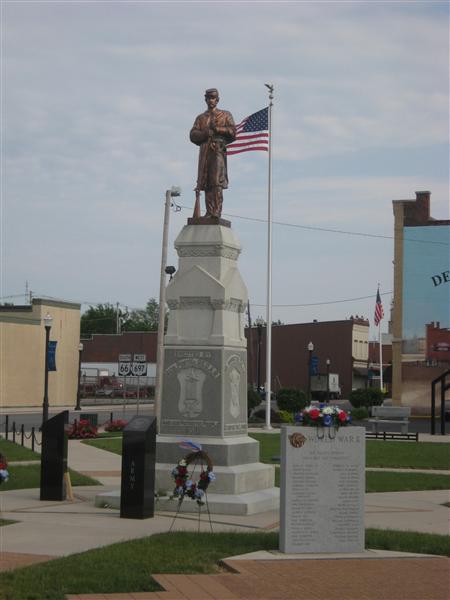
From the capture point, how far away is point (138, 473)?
1493 cm

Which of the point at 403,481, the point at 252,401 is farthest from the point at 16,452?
the point at 252,401

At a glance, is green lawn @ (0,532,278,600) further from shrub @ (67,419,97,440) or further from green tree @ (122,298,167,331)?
green tree @ (122,298,167,331)

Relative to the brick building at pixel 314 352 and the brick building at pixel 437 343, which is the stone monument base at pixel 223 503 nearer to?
the brick building at pixel 437 343

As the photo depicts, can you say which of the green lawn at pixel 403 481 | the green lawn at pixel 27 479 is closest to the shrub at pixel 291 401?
the green lawn at pixel 403 481

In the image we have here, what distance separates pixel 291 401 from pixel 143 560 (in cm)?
3738

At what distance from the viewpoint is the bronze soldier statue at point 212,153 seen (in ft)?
58.4

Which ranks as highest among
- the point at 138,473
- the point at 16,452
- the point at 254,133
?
the point at 254,133

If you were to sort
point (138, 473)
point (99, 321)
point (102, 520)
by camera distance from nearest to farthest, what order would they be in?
point (102, 520), point (138, 473), point (99, 321)

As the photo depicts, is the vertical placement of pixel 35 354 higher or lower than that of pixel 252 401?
higher

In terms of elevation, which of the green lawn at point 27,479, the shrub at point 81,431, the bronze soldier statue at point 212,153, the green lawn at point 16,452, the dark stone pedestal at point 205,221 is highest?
the bronze soldier statue at point 212,153

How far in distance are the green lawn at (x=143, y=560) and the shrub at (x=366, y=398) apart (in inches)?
1584

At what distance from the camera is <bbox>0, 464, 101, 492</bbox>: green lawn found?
19391 mm

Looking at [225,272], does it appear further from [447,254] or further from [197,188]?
[447,254]

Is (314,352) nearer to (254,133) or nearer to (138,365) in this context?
(138,365)
